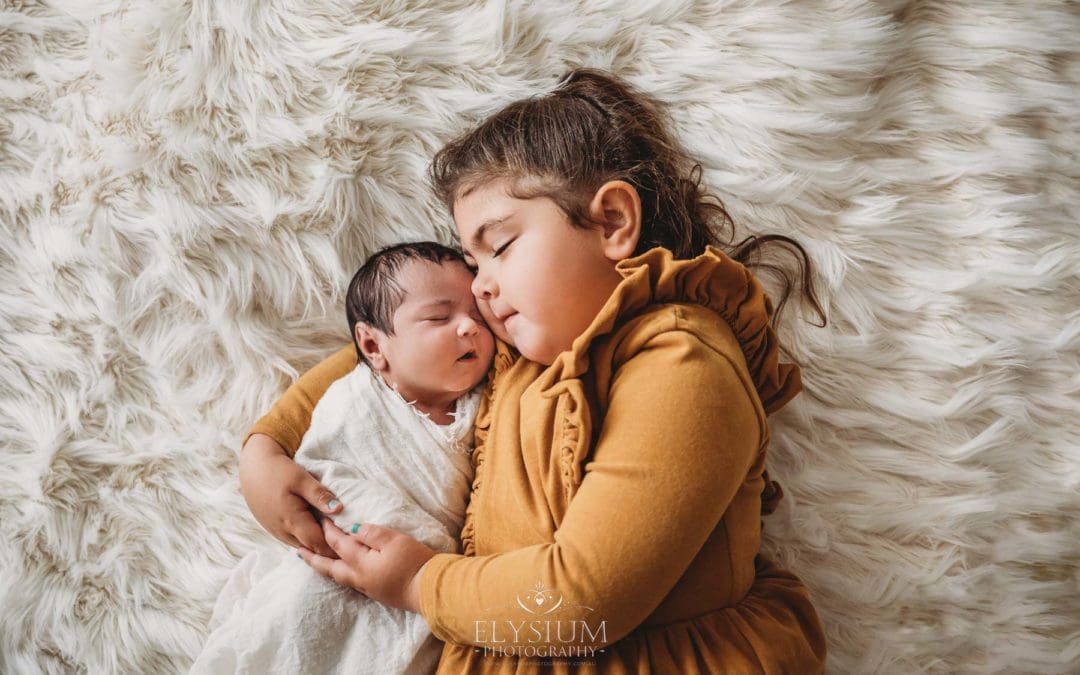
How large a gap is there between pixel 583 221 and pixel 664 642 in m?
0.60

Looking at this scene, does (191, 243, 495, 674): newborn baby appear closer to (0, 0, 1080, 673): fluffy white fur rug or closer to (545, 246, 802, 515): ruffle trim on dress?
(0, 0, 1080, 673): fluffy white fur rug

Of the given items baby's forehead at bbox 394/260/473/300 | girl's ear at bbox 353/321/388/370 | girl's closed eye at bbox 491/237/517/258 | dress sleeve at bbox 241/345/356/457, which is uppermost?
girl's closed eye at bbox 491/237/517/258

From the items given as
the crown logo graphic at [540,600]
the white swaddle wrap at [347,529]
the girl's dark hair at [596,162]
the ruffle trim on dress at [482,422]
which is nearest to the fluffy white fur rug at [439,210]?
the girl's dark hair at [596,162]

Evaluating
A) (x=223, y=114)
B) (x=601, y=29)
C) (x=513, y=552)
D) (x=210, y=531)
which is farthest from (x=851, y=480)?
(x=223, y=114)

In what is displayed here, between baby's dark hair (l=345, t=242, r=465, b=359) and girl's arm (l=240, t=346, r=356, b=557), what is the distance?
13 centimetres

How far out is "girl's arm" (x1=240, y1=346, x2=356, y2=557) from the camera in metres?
1.09

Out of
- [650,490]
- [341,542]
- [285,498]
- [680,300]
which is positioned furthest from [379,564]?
[680,300]

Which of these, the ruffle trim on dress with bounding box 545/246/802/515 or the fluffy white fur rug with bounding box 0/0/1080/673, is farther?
the fluffy white fur rug with bounding box 0/0/1080/673

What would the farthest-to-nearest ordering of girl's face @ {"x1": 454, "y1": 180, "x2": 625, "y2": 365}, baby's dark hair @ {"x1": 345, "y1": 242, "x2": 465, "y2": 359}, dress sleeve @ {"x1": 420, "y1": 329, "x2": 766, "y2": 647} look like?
baby's dark hair @ {"x1": 345, "y1": 242, "x2": 465, "y2": 359}, girl's face @ {"x1": 454, "y1": 180, "x2": 625, "y2": 365}, dress sleeve @ {"x1": 420, "y1": 329, "x2": 766, "y2": 647}

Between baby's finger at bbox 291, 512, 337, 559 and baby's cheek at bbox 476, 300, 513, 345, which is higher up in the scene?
baby's cheek at bbox 476, 300, 513, 345

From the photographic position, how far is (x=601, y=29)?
117cm

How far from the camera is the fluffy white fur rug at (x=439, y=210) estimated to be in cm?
116

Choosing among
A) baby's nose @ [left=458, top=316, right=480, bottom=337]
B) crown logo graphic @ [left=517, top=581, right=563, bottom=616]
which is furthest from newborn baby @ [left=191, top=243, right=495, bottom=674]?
crown logo graphic @ [left=517, top=581, right=563, bottom=616]

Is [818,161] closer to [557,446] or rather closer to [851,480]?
[851,480]
